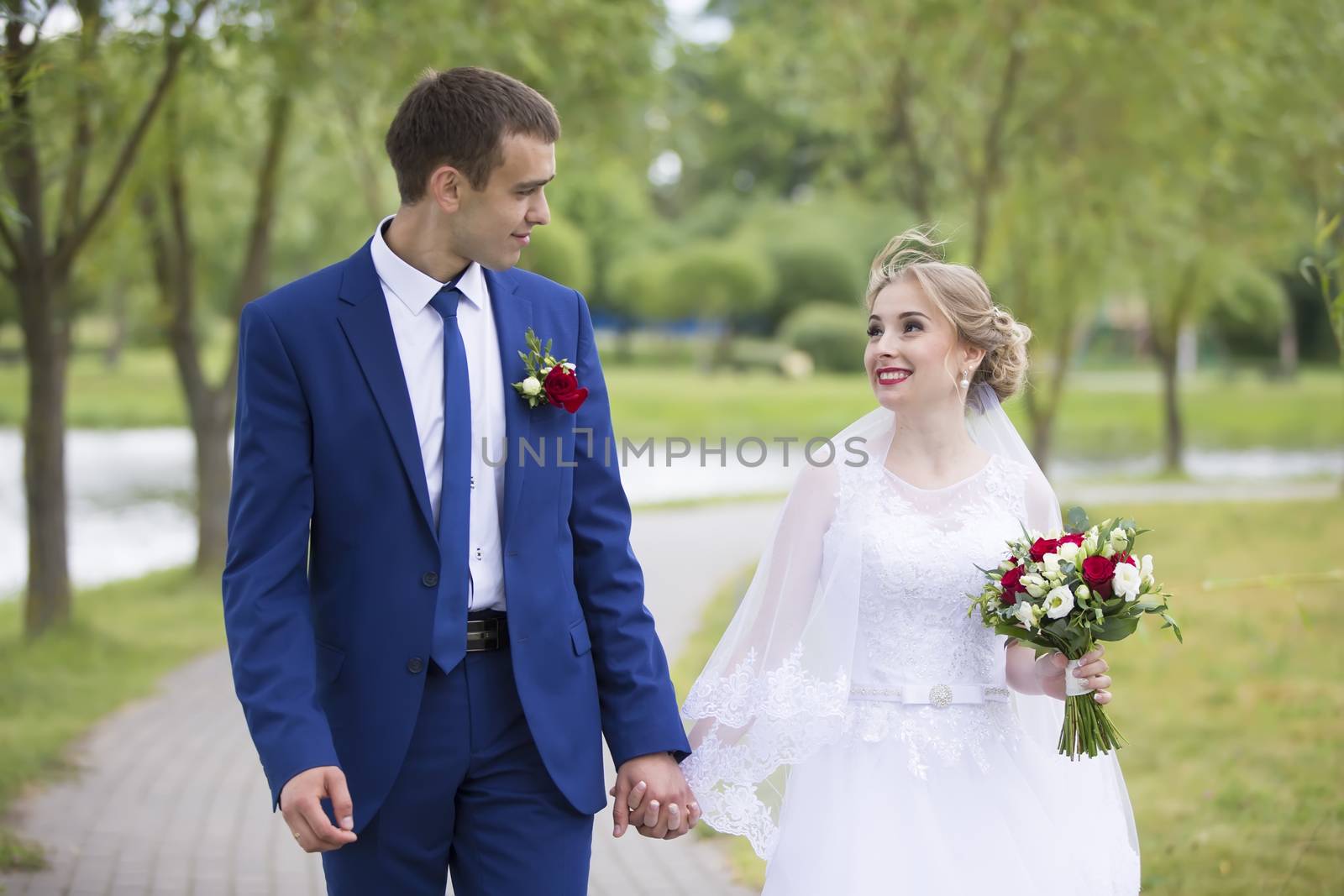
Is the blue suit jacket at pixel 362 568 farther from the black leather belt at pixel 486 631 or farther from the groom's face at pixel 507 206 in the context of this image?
the groom's face at pixel 507 206

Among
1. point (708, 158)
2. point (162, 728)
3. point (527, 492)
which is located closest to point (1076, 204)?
point (162, 728)

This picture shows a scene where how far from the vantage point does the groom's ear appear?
9.59 ft

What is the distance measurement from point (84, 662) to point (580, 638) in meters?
7.41

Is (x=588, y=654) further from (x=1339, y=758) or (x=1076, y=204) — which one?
(x=1076, y=204)

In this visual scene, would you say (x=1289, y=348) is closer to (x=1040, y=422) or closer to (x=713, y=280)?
(x=713, y=280)

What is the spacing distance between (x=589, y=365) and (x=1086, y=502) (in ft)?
53.2

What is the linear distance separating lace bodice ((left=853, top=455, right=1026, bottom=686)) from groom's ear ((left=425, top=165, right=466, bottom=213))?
134cm

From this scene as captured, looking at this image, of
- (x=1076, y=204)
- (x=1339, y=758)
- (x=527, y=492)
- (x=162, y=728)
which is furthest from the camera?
(x=1076, y=204)

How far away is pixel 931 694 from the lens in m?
3.55

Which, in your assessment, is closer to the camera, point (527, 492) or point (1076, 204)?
point (527, 492)

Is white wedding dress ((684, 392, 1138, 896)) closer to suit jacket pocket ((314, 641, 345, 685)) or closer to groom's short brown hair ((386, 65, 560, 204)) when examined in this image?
suit jacket pocket ((314, 641, 345, 685))

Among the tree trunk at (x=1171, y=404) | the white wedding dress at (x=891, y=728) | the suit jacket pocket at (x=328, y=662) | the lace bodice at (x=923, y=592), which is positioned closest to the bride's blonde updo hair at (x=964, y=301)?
the white wedding dress at (x=891, y=728)

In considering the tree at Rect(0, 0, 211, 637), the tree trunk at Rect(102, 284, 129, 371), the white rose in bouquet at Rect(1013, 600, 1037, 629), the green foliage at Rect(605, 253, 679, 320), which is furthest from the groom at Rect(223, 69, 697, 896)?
the tree trunk at Rect(102, 284, 129, 371)

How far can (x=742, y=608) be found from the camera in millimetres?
3824
